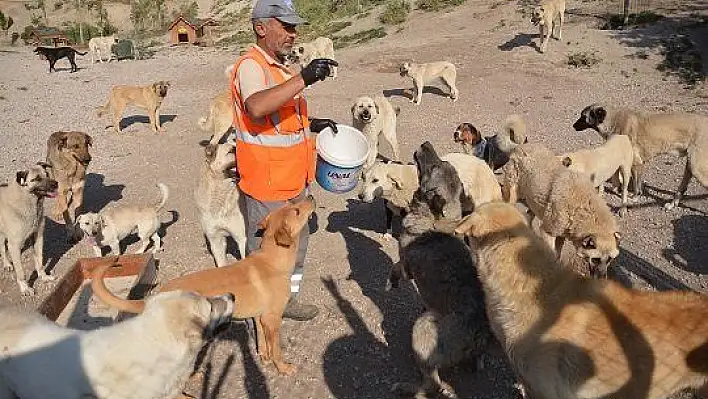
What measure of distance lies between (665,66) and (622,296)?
45.9 ft

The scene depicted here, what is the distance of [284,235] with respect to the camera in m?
3.84

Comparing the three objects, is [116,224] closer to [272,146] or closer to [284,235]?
[284,235]

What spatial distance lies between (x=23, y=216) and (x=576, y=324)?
5.71 metres

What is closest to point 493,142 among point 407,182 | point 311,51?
point 407,182

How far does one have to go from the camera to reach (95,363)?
9.29 ft

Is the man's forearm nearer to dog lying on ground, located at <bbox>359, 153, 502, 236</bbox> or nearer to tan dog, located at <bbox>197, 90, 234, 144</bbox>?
dog lying on ground, located at <bbox>359, 153, 502, 236</bbox>

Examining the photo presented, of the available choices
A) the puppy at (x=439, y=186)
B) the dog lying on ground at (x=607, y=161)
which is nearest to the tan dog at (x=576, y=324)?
the puppy at (x=439, y=186)

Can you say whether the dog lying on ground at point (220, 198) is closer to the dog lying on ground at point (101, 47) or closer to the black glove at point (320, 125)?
the black glove at point (320, 125)

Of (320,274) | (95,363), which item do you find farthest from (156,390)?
(320,274)

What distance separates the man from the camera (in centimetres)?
329

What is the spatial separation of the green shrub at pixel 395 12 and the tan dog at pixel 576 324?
23555 millimetres

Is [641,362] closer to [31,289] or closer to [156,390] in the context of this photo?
[156,390]

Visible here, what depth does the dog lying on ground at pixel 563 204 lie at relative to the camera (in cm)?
512

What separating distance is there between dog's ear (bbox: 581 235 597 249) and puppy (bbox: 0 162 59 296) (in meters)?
5.84
